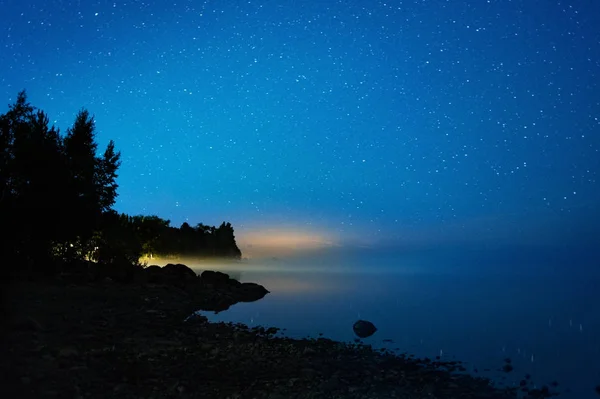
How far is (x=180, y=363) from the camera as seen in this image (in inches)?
551

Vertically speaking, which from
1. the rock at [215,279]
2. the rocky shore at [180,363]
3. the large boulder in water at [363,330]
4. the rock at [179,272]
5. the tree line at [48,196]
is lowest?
the large boulder in water at [363,330]

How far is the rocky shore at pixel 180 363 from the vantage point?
1135cm

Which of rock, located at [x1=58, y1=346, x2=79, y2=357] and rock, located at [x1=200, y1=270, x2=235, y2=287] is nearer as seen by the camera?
rock, located at [x1=58, y1=346, x2=79, y2=357]

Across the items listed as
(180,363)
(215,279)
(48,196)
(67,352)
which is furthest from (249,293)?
(67,352)

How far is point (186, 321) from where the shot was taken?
23.7 metres

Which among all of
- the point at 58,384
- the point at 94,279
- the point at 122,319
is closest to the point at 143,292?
the point at 94,279

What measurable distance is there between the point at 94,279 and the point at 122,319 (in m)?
19.8

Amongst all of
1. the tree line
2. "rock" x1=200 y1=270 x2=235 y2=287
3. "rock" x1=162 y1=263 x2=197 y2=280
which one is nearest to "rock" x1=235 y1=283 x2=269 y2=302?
"rock" x1=200 y1=270 x2=235 y2=287

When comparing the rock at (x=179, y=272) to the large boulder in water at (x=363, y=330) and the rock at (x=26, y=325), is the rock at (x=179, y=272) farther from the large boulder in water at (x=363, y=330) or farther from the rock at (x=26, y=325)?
the rock at (x=26, y=325)

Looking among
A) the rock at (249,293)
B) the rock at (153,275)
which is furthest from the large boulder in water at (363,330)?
the rock at (153,275)

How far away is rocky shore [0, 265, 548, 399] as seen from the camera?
11352mm

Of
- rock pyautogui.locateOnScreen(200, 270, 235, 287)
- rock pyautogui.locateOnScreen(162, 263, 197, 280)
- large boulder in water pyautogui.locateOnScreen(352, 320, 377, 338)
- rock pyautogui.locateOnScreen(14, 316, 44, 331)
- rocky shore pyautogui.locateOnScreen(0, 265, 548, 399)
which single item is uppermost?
rock pyautogui.locateOnScreen(162, 263, 197, 280)

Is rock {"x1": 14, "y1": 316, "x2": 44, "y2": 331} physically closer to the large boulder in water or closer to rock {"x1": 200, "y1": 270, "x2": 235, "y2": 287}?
the large boulder in water

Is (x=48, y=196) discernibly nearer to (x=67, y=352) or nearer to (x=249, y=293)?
(x=249, y=293)
